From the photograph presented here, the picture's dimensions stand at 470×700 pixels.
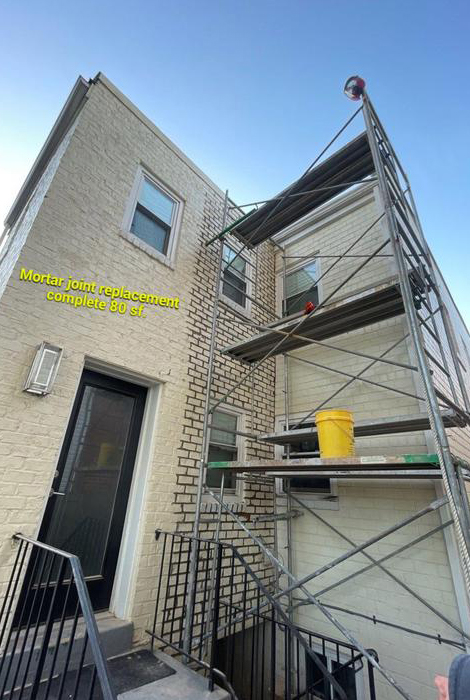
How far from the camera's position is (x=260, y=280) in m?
6.18

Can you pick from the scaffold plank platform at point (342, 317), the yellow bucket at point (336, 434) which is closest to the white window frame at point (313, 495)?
the scaffold plank platform at point (342, 317)

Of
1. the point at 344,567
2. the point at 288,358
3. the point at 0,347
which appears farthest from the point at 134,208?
the point at 344,567

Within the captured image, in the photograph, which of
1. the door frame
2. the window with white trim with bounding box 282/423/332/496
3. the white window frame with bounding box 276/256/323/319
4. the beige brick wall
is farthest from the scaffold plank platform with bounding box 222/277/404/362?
the white window frame with bounding box 276/256/323/319

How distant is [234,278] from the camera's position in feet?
18.9

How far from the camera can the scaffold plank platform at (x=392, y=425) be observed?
120 inches

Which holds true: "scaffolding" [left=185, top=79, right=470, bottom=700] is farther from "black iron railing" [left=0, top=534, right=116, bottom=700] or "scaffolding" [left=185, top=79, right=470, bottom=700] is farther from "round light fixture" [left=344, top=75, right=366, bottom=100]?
"black iron railing" [left=0, top=534, right=116, bottom=700]

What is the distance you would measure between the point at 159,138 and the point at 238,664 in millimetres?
7494

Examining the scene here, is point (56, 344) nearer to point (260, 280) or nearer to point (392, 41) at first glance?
point (260, 280)

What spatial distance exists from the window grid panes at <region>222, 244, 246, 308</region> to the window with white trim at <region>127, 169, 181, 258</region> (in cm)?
115

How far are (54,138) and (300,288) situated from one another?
4732 mm

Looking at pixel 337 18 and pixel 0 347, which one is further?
pixel 337 18

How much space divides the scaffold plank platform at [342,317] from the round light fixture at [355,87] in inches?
86.0

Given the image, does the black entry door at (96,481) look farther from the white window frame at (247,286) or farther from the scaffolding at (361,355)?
the white window frame at (247,286)

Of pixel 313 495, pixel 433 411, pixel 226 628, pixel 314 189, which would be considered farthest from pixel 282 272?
pixel 226 628
